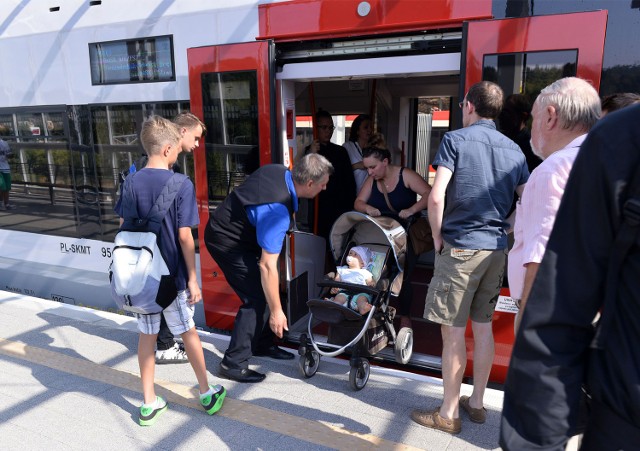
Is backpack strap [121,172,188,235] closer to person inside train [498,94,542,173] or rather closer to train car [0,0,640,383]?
train car [0,0,640,383]

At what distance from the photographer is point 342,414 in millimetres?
2787

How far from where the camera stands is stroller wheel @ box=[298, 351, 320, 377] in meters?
3.20

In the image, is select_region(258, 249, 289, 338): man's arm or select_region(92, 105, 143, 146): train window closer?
select_region(258, 249, 289, 338): man's arm

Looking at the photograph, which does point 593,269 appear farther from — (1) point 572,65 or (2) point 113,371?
(2) point 113,371

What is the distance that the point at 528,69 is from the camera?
278cm

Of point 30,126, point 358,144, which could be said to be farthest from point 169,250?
point 30,126

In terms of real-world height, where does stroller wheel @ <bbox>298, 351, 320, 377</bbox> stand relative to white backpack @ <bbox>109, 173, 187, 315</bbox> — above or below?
below

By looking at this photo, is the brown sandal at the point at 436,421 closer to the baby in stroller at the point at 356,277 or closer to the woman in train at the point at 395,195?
the baby in stroller at the point at 356,277

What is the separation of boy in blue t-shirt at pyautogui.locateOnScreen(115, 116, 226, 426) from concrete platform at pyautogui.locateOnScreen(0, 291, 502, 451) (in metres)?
0.14

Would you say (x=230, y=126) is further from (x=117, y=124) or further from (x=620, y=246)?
(x=620, y=246)

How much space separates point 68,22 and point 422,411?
425 centimetres

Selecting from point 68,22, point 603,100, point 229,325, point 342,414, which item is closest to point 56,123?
point 68,22

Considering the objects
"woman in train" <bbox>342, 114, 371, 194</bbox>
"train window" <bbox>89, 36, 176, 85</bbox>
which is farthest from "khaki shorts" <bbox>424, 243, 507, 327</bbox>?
"train window" <bbox>89, 36, 176, 85</bbox>

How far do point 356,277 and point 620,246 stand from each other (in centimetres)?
252
